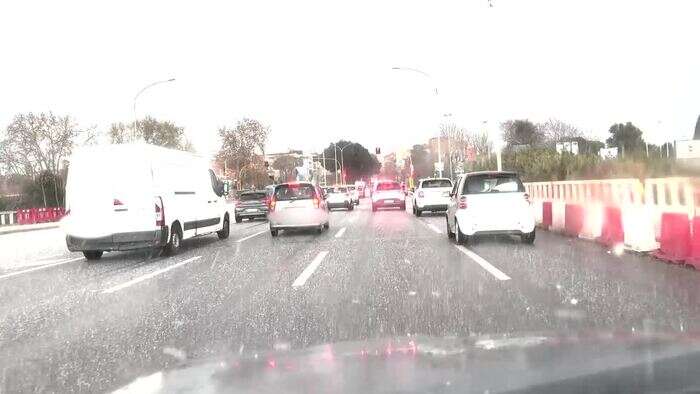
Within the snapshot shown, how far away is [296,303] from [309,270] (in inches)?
115

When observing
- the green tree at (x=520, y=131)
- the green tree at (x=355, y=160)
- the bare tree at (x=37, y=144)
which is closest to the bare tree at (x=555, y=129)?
the green tree at (x=520, y=131)

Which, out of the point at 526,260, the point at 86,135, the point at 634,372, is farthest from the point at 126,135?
the point at 634,372

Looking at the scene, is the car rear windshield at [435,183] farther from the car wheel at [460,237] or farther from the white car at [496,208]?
the white car at [496,208]

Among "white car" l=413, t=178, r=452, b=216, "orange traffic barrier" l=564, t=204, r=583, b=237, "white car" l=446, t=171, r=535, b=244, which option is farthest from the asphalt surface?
"white car" l=413, t=178, r=452, b=216

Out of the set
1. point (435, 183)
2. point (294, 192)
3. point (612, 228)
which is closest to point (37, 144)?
point (435, 183)

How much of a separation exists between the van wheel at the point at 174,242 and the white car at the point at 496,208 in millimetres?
5962

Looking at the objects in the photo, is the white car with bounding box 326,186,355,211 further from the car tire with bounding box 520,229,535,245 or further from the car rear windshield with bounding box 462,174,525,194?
the car tire with bounding box 520,229,535,245

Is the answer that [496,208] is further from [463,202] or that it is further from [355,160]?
[355,160]

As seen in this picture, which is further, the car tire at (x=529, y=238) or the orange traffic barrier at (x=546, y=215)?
the orange traffic barrier at (x=546, y=215)

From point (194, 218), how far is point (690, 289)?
10681 mm

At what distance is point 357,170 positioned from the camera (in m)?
120

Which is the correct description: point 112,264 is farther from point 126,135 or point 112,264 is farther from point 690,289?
point 126,135

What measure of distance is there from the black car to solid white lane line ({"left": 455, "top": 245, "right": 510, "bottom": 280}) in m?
17.0

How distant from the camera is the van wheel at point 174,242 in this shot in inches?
517
